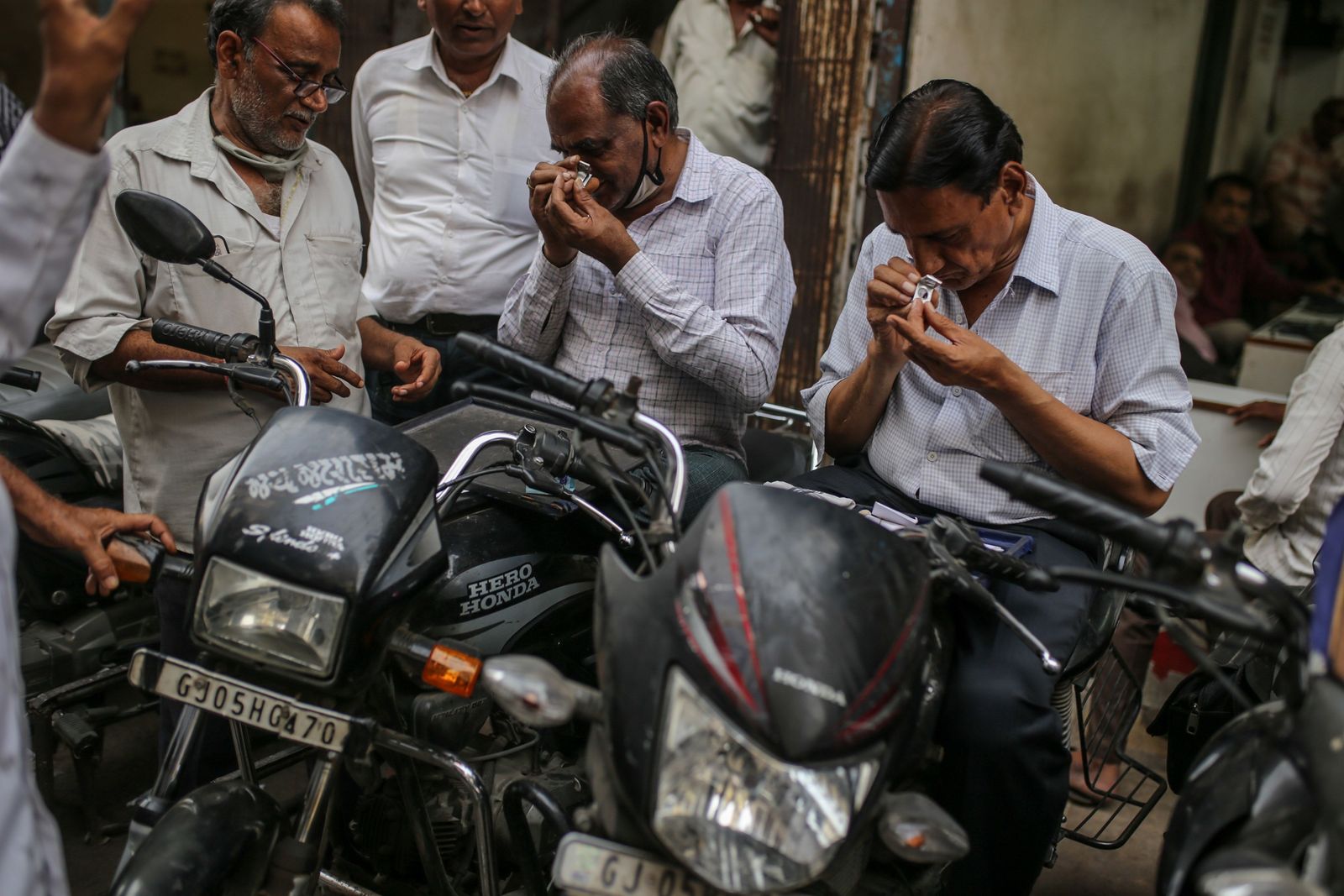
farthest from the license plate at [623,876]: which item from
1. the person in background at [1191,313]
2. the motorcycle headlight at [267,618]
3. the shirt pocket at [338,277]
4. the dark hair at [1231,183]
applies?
the dark hair at [1231,183]

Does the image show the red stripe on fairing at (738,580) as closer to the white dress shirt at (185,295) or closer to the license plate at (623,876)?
the license plate at (623,876)

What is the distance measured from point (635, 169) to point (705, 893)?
178 cm

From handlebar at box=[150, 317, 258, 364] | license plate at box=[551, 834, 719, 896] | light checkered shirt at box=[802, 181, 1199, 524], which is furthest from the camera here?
light checkered shirt at box=[802, 181, 1199, 524]

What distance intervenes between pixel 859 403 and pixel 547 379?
103 centimetres

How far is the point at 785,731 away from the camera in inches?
55.7

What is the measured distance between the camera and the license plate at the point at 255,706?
176 centimetres

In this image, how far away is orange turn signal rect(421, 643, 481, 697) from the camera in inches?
73.3

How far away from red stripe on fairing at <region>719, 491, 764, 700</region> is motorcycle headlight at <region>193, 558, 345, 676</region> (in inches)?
24.0

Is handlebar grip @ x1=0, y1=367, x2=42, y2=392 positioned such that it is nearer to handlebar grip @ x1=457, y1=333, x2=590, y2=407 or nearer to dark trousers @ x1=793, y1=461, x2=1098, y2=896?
handlebar grip @ x1=457, y1=333, x2=590, y2=407

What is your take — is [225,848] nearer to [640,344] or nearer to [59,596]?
[640,344]

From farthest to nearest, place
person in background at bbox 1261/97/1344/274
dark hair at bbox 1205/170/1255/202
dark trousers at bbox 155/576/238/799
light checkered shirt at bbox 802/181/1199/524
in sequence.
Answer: person in background at bbox 1261/97/1344/274 → dark hair at bbox 1205/170/1255/202 → dark trousers at bbox 155/576/238/799 → light checkered shirt at bbox 802/181/1199/524

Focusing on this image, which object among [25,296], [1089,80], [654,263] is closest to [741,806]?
[25,296]

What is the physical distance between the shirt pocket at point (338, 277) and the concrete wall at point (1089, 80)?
2302mm

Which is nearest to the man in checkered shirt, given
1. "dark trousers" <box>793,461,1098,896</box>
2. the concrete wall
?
"dark trousers" <box>793,461,1098,896</box>
